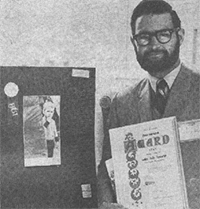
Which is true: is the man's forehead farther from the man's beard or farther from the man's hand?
the man's hand

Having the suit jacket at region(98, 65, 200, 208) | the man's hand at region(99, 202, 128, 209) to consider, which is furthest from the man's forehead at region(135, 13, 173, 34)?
the man's hand at region(99, 202, 128, 209)

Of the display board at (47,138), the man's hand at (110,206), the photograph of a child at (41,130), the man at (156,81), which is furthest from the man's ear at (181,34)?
the man's hand at (110,206)

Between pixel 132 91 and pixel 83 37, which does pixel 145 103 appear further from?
pixel 83 37

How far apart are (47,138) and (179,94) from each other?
1.53ft

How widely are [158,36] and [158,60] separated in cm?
8

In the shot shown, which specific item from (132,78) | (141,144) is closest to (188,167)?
(141,144)

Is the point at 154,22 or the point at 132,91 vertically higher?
the point at 154,22

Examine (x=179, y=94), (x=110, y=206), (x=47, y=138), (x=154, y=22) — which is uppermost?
(x=154, y=22)

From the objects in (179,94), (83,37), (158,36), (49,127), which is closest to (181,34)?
(158,36)

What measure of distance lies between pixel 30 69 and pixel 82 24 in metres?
0.23

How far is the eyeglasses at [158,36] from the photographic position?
4.57ft

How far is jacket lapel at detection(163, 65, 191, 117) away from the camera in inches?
54.6

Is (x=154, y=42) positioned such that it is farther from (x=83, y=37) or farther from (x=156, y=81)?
(x=83, y=37)

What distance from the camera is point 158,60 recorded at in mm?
1399
